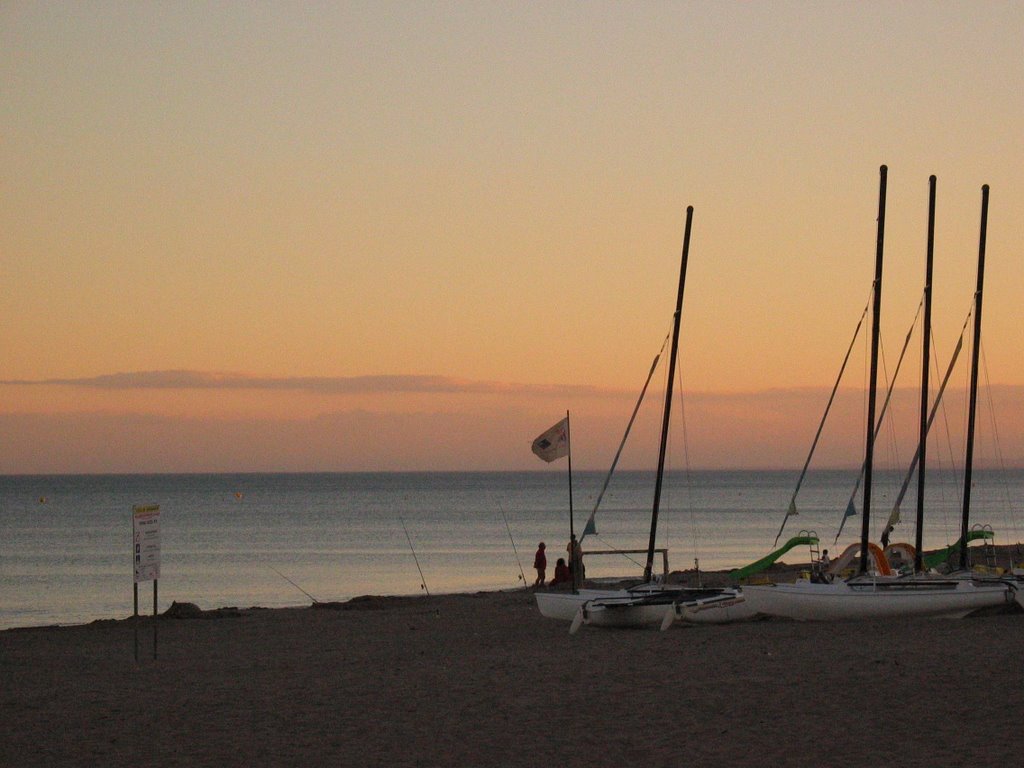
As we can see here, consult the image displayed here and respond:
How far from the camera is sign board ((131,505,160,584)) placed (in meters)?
19.3

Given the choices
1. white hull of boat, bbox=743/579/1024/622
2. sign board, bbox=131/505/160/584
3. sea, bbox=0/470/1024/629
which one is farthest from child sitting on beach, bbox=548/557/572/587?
sign board, bbox=131/505/160/584

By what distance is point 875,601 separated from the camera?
23828mm

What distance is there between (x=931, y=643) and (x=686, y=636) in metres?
4.08

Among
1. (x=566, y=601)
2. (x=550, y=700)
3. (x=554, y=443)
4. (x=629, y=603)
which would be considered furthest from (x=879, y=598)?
(x=550, y=700)

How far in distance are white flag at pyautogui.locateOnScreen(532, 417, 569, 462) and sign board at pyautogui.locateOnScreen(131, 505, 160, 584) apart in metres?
10.2

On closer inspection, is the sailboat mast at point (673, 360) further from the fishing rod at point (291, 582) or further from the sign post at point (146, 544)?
the fishing rod at point (291, 582)

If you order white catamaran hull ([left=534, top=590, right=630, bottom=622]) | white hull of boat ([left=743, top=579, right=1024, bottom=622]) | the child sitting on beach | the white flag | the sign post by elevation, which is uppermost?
the white flag

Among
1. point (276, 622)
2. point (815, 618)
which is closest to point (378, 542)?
point (276, 622)

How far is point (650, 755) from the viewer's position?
12.5 m

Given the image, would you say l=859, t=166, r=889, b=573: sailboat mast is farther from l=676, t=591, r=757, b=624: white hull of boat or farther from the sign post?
the sign post

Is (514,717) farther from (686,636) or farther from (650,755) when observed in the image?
(686,636)

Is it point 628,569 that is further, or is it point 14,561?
point 14,561

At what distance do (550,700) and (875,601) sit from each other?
10.2 m

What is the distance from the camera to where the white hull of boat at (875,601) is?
77.9ft
